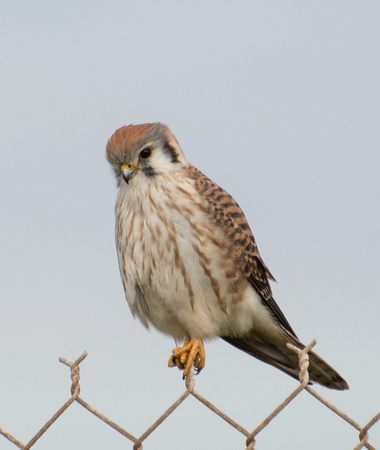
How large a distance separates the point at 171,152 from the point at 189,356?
37.1 inches

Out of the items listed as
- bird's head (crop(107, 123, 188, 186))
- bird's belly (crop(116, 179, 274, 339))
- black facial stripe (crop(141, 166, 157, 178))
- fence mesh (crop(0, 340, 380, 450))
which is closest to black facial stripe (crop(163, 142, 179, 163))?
bird's head (crop(107, 123, 188, 186))

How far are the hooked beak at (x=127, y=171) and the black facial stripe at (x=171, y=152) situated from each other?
20 cm

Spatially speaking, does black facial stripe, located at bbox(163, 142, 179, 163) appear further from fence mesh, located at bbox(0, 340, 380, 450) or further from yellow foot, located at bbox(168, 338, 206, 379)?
fence mesh, located at bbox(0, 340, 380, 450)

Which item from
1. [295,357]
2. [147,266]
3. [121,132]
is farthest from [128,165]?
[295,357]

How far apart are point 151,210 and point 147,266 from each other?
236 mm

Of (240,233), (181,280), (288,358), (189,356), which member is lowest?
(288,358)

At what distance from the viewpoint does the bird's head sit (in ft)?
11.4

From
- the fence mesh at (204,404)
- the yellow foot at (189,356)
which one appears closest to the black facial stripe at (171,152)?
the yellow foot at (189,356)

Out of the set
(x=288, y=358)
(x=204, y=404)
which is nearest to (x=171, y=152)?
(x=288, y=358)

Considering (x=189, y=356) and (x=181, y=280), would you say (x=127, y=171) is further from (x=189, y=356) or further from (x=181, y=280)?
(x=189, y=356)

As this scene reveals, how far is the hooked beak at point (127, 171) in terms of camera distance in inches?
136

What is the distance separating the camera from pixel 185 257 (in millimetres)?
3318

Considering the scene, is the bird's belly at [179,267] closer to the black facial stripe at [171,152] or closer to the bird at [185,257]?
the bird at [185,257]

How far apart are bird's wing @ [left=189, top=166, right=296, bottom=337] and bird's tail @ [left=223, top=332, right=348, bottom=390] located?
11 centimetres
